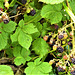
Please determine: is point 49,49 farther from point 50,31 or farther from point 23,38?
point 23,38

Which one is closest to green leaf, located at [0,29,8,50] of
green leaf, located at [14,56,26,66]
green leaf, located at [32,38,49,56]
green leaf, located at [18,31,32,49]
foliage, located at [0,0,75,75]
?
foliage, located at [0,0,75,75]

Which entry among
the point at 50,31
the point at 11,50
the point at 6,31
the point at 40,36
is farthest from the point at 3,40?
the point at 50,31

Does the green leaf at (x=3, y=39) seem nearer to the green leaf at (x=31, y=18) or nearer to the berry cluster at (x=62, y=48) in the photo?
the green leaf at (x=31, y=18)

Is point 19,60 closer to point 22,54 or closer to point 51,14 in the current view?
point 22,54

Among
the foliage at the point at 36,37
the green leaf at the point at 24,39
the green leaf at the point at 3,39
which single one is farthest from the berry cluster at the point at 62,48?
the green leaf at the point at 3,39

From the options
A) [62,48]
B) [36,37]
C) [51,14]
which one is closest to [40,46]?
[36,37]

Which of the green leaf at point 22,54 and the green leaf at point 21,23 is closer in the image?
the green leaf at point 21,23
